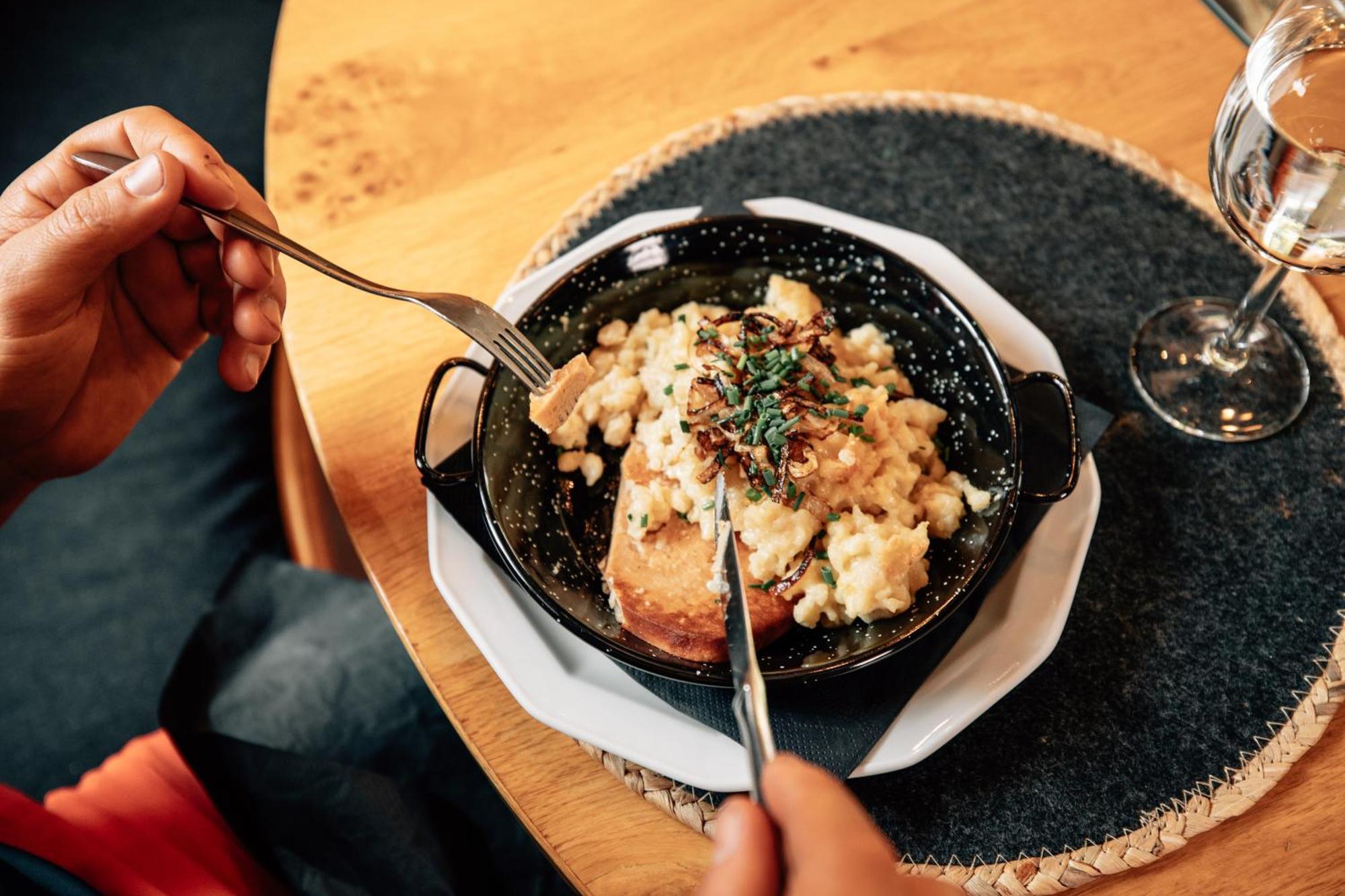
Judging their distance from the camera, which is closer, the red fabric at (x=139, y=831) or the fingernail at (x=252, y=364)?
the red fabric at (x=139, y=831)

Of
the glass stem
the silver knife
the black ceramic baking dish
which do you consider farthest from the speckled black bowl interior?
the glass stem

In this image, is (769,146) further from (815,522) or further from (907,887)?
(907,887)

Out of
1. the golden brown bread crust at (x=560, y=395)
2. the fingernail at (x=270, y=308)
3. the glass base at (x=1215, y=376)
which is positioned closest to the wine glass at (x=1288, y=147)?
the glass base at (x=1215, y=376)

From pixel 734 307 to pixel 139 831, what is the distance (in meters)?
1.19

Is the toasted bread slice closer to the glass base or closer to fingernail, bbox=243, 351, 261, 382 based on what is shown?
fingernail, bbox=243, 351, 261, 382

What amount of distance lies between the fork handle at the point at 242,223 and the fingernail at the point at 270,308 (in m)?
0.13

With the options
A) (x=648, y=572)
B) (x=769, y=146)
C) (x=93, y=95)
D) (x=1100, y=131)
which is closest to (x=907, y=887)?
(x=648, y=572)

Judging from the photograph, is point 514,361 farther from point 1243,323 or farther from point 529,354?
point 1243,323

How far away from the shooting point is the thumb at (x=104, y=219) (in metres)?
1.17

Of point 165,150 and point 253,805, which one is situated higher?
point 165,150

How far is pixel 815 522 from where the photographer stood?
122 centimetres

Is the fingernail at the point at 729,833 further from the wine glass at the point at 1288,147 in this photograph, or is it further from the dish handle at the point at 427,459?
the wine glass at the point at 1288,147

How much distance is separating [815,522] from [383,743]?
2.85 ft

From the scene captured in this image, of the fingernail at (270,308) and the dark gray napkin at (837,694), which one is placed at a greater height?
the fingernail at (270,308)
